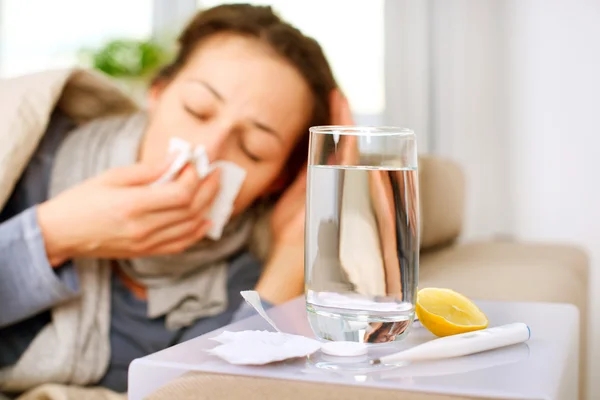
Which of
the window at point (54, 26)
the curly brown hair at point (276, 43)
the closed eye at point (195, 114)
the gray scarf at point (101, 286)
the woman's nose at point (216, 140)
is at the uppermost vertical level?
the window at point (54, 26)

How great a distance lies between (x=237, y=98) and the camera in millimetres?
1359

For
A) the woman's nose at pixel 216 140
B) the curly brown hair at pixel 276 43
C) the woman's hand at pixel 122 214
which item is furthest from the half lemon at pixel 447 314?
the curly brown hair at pixel 276 43

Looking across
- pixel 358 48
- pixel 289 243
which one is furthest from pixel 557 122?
pixel 289 243

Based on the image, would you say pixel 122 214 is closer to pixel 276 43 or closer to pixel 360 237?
pixel 276 43

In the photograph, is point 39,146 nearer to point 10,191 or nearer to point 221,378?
point 10,191

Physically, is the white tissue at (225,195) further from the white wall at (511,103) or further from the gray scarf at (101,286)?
the white wall at (511,103)

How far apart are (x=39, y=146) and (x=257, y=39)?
17.8 inches

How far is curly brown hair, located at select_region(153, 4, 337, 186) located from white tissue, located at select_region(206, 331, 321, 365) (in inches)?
38.5

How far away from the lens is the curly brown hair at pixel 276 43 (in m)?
1.48

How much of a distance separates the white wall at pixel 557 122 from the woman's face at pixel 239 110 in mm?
Answer: 1569

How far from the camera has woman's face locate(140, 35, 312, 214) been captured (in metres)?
1.35

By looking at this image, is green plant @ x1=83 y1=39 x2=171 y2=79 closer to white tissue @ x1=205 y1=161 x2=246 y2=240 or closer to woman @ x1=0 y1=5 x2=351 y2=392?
woman @ x1=0 y1=5 x2=351 y2=392

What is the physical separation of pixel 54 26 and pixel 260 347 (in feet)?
10.8

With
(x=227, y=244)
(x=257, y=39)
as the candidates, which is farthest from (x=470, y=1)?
(x=227, y=244)
